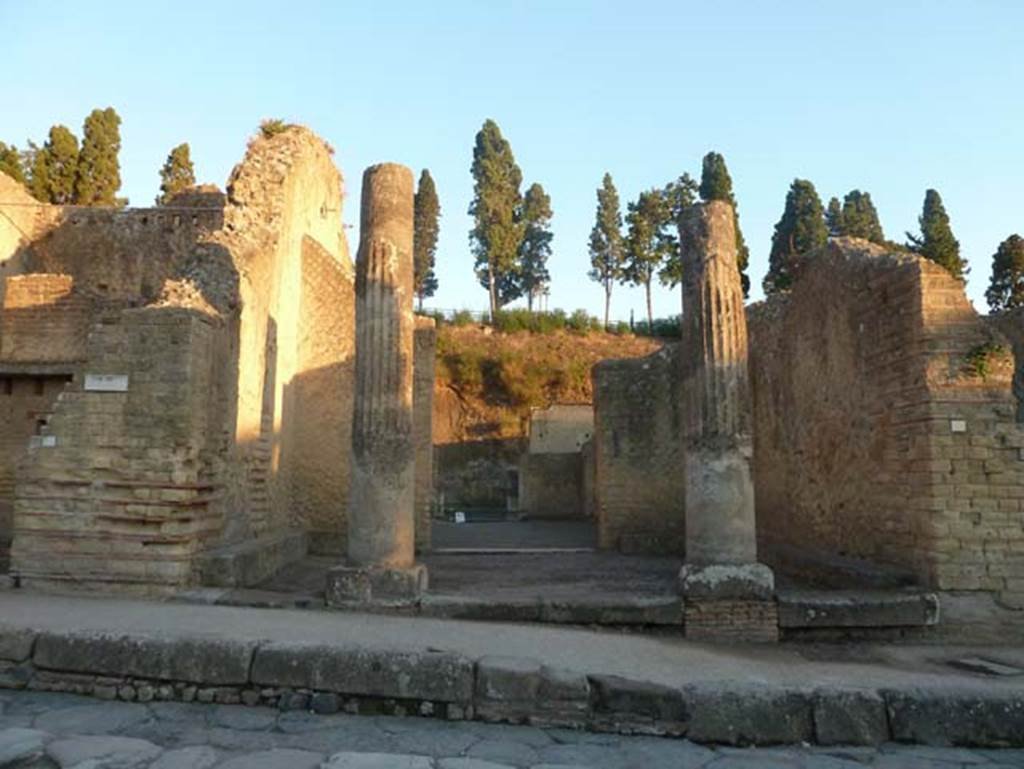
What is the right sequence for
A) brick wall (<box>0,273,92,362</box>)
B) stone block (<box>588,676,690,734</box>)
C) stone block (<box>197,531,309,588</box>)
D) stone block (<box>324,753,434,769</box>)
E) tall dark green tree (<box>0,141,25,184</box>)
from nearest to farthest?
stone block (<box>324,753,434,769</box>) → stone block (<box>588,676,690,734</box>) → stone block (<box>197,531,309,588</box>) → brick wall (<box>0,273,92,362</box>) → tall dark green tree (<box>0,141,25,184</box>)

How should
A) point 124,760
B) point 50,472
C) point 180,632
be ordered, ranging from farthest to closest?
point 50,472
point 180,632
point 124,760

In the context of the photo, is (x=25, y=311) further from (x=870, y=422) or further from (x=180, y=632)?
(x=870, y=422)

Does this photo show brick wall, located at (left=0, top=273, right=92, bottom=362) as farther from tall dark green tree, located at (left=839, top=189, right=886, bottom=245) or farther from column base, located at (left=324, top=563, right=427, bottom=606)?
tall dark green tree, located at (left=839, top=189, right=886, bottom=245)

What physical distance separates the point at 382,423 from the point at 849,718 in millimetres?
4496

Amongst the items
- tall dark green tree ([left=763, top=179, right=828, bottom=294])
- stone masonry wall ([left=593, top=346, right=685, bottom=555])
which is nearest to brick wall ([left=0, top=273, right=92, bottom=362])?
stone masonry wall ([left=593, top=346, right=685, bottom=555])

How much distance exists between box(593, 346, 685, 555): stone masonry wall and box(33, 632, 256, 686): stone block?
24.3ft

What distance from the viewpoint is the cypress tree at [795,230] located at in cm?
3297

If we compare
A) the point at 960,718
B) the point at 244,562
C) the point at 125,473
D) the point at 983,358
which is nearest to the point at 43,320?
the point at 125,473

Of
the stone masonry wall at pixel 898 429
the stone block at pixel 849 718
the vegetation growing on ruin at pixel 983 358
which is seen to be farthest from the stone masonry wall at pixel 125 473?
the vegetation growing on ruin at pixel 983 358

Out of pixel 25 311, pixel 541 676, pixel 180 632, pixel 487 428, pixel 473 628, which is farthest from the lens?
pixel 487 428

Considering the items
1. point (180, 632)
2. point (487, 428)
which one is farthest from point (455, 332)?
point (180, 632)

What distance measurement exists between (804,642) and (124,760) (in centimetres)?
519

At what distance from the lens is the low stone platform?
393 cm

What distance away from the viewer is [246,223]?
29.2 feet
